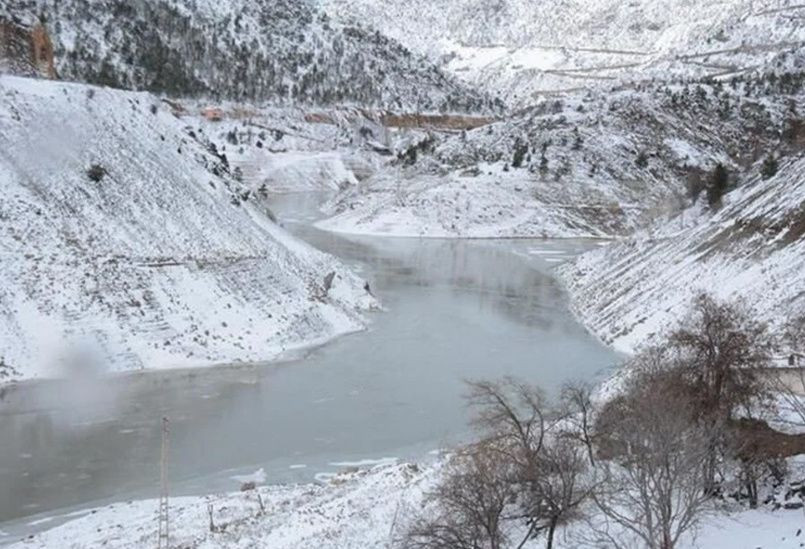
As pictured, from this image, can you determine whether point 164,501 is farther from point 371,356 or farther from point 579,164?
point 579,164

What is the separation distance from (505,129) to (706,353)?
97762 millimetres

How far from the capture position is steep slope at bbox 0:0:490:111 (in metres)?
131

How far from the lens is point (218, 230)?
150 ft

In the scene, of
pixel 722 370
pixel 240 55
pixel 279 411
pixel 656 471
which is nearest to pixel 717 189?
pixel 279 411

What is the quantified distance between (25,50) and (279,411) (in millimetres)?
27674

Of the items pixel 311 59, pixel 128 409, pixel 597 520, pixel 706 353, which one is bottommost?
pixel 128 409

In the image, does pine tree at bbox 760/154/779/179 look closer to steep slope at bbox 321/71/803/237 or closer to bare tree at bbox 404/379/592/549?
steep slope at bbox 321/71/803/237

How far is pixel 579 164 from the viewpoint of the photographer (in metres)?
103

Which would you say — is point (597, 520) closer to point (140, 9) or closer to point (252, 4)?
point (140, 9)

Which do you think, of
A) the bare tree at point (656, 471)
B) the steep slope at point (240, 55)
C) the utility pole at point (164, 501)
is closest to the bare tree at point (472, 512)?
the bare tree at point (656, 471)

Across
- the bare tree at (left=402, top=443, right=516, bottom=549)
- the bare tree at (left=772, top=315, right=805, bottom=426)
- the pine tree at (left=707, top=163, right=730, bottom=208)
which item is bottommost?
the bare tree at (left=402, top=443, right=516, bottom=549)

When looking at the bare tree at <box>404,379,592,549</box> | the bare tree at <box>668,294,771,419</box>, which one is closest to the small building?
the bare tree at <box>668,294,771,419</box>

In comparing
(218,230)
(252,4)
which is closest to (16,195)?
(218,230)

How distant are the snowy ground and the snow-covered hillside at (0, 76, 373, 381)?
1307 cm
